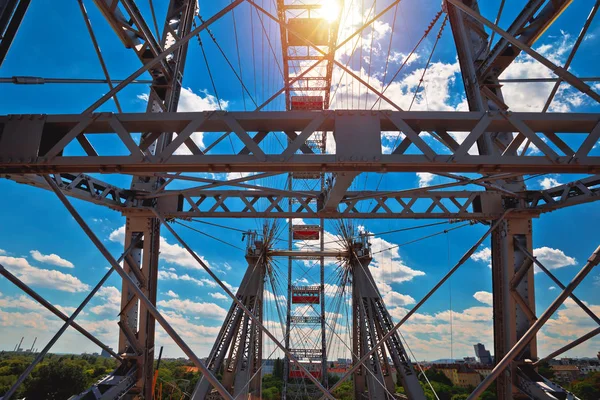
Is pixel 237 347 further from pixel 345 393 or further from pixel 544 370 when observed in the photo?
pixel 345 393

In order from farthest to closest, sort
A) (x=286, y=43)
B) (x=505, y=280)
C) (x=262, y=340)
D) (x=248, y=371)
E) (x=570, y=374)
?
(x=570, y=374) → (x=286, y=43) → (x=262, y=340) → (x=248, y=371) → (x=505, y=280)

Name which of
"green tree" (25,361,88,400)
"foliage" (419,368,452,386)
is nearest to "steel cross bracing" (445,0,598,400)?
"green tree" (25,361,88,400)

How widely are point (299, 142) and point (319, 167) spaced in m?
0.34

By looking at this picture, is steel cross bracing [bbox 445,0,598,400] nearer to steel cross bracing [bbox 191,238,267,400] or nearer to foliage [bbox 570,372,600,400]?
steel cross bracing [bbox 191,238,267,400]

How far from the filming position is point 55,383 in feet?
141

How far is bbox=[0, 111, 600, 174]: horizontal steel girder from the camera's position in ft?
15.3

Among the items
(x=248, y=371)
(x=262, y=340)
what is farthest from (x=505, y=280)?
(x=262, y=340)

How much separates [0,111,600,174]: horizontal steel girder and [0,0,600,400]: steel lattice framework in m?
0.02

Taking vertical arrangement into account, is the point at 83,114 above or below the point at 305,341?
above

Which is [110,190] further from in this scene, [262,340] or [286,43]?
[286,43]

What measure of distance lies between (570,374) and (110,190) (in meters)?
60.4

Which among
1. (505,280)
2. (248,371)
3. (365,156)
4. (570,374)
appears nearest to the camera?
(365,156)

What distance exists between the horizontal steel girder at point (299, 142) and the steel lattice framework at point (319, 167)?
0.02 m

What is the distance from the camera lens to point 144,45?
783 cm
